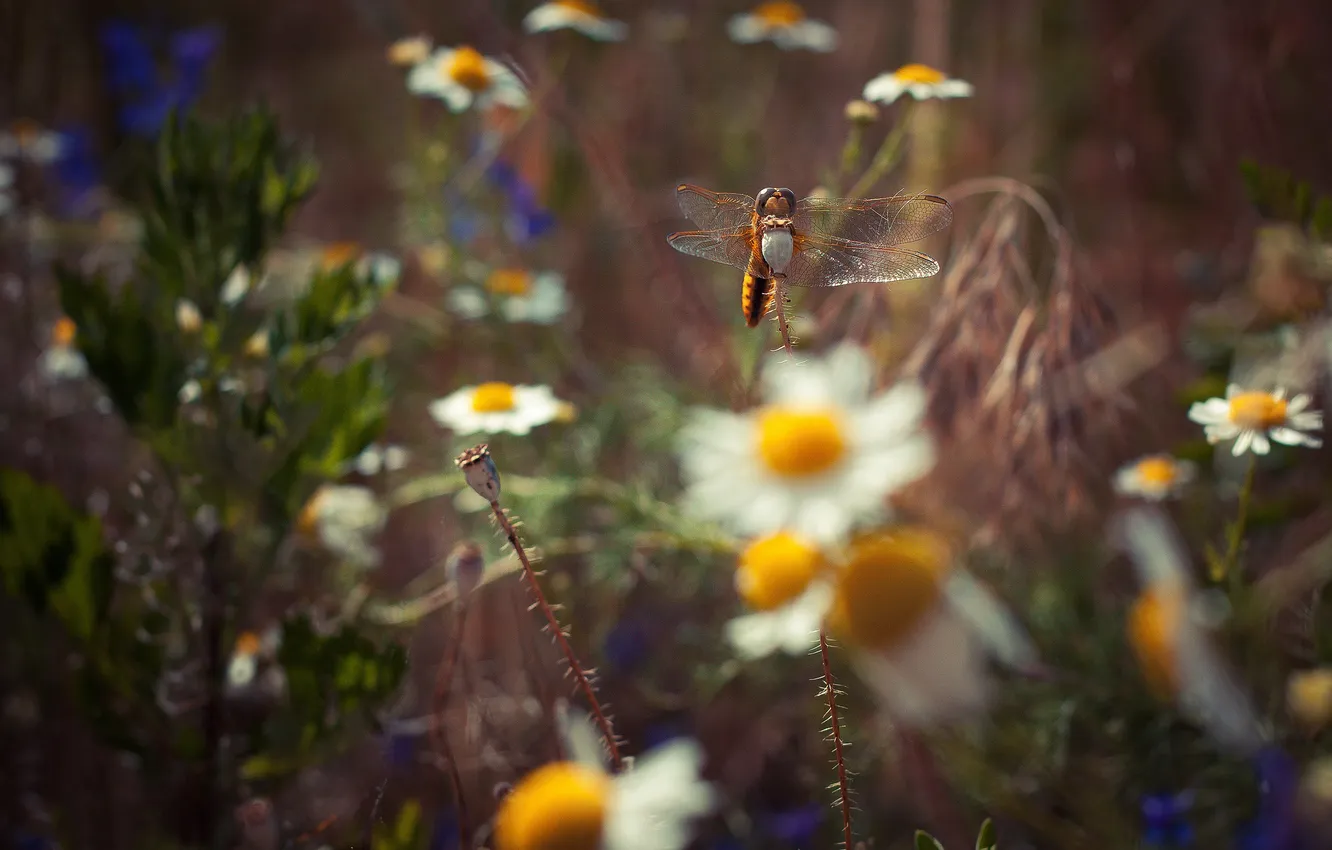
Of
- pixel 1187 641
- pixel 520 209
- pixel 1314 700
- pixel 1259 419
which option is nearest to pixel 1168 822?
pixel 1314 700

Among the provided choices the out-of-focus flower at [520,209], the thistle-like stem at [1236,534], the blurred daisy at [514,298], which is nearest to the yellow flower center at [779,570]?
the thistle-like stem at [1236,534]

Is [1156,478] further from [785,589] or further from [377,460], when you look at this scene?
[377,460]

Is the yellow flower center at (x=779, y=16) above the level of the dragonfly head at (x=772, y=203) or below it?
above

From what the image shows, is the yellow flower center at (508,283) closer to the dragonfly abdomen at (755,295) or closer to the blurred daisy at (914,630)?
the dragonfly abdomen at (755,295)

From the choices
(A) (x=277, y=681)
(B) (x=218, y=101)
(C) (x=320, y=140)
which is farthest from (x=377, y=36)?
(A) (x=277, y=681)

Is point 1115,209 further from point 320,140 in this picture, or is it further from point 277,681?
point 320,140

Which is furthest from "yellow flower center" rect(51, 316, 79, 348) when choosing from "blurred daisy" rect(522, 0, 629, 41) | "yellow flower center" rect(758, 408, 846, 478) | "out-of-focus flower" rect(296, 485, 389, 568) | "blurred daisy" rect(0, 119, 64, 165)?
"yellow flower center" rect(758, 408, 846, 478)

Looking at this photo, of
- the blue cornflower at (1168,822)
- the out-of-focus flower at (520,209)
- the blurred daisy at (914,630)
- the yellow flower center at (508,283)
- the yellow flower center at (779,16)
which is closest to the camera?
the blurred daisy at (914,630)

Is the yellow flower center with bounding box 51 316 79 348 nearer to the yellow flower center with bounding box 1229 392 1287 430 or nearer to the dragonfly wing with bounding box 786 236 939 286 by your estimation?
the dragonfly wing with bounding box 786 236 939 286
